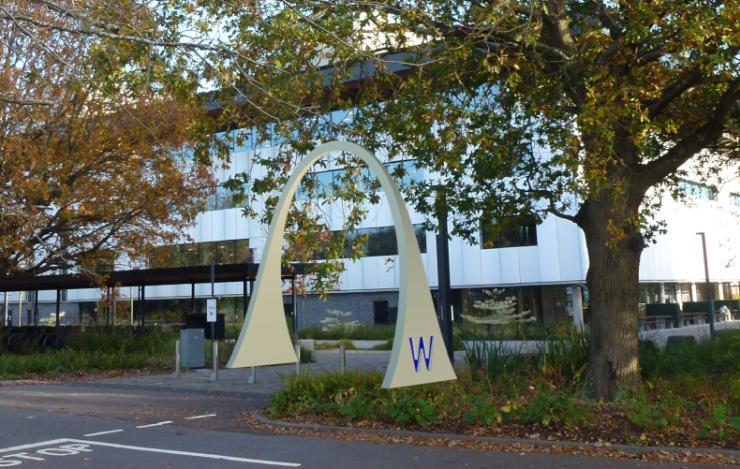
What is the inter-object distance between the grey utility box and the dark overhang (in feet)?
7.60

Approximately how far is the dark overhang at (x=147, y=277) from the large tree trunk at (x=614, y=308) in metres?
10.2

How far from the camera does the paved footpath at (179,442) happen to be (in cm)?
870

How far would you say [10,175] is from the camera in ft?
64.6

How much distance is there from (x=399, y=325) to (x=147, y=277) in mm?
20389

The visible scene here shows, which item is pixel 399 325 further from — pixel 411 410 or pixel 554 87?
pixel 554 87

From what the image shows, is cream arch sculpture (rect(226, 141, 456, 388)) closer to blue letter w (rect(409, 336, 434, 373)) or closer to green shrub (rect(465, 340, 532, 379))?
blue letter w (rect(409, 336, 434, 373))

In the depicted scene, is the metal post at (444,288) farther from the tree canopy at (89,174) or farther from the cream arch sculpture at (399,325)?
the tree canopy at (89,174)

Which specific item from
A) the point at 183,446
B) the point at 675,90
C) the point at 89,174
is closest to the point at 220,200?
the point at 89,174

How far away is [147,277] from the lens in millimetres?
26688

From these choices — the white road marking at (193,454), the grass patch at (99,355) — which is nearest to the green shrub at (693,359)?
the white road marking at (193,454)

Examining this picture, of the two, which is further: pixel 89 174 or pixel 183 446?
pixel 89 174

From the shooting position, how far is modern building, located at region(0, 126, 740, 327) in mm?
34188

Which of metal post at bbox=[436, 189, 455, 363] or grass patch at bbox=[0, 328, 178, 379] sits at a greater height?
metal post at bbox=[436, 189, 455, 363]

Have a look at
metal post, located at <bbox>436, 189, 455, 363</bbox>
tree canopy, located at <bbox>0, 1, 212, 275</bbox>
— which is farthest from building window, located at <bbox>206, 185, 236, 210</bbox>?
metal post, located at <bbox>436, 189, 455, 363</bbox>
